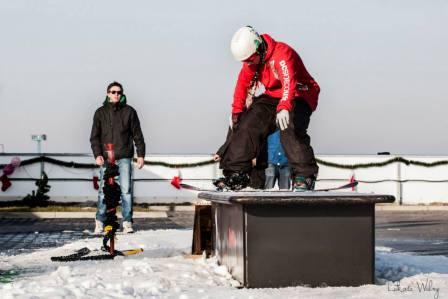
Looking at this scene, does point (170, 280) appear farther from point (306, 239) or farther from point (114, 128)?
point (114, 128)

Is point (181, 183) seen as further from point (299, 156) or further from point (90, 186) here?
point (299, 156)

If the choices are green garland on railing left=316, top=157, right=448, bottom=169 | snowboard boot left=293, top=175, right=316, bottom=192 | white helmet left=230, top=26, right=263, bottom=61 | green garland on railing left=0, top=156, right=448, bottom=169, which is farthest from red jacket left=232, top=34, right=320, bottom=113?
green garland on railing left=316, top=157, right=448, bottom=169

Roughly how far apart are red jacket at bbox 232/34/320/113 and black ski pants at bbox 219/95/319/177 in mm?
84

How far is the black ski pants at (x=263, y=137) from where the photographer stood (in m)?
5.76

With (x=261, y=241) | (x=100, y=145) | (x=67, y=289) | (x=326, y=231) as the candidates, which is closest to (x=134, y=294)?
(x=67, y=289)

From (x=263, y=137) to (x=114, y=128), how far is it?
4.66 m

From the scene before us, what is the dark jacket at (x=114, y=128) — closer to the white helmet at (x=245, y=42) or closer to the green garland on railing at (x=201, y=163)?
the white helmet at (x=245, y=42)

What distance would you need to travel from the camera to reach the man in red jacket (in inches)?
225

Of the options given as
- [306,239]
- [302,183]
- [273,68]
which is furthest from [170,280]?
[273,68]

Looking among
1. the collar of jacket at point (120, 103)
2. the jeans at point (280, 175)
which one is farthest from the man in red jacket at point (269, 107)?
the collar of jacket at point (120, 103)

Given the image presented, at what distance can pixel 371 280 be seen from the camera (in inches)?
201

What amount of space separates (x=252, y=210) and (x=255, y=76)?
1558mm

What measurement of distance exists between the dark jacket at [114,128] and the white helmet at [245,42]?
4.59m

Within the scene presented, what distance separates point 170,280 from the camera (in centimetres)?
514
